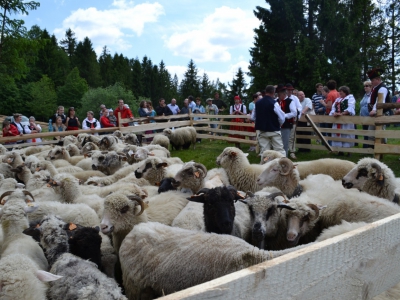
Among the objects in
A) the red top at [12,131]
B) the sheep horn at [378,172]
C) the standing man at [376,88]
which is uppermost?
the standing man at [376,88]

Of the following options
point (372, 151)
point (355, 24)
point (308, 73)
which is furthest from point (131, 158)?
point (355, 24)

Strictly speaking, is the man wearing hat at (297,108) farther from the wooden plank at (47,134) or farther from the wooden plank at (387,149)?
the wooden plank at (47,134)

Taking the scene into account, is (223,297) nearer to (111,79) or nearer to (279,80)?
(279,80)

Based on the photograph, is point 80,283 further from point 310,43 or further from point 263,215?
point 310,43

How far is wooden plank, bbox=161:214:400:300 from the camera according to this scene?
109cm

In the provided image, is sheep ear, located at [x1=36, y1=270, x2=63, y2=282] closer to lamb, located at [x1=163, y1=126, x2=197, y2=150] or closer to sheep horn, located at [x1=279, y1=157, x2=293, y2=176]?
sheep horn, located at [x1=279, y1=157, x2=293, y2=176]

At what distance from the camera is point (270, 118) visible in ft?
27.1

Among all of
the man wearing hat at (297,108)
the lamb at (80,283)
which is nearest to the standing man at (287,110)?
the man wearing hat at (297,108)

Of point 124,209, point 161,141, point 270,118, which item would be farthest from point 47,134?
point 124,209

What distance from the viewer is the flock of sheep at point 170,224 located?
2299mm

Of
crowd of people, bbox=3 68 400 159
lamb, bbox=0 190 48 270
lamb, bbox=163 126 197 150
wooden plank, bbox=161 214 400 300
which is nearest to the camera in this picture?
wooden plank, bbox=161 214 400 300

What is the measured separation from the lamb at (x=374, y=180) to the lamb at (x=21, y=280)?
3657 mm

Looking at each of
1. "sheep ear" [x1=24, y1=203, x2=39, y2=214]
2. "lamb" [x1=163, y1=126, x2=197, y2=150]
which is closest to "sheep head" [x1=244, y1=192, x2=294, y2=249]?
"sheep ear" [x1=24, y1=203, x2=39, y2=214]

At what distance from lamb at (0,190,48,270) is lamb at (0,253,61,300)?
0.77 metres
